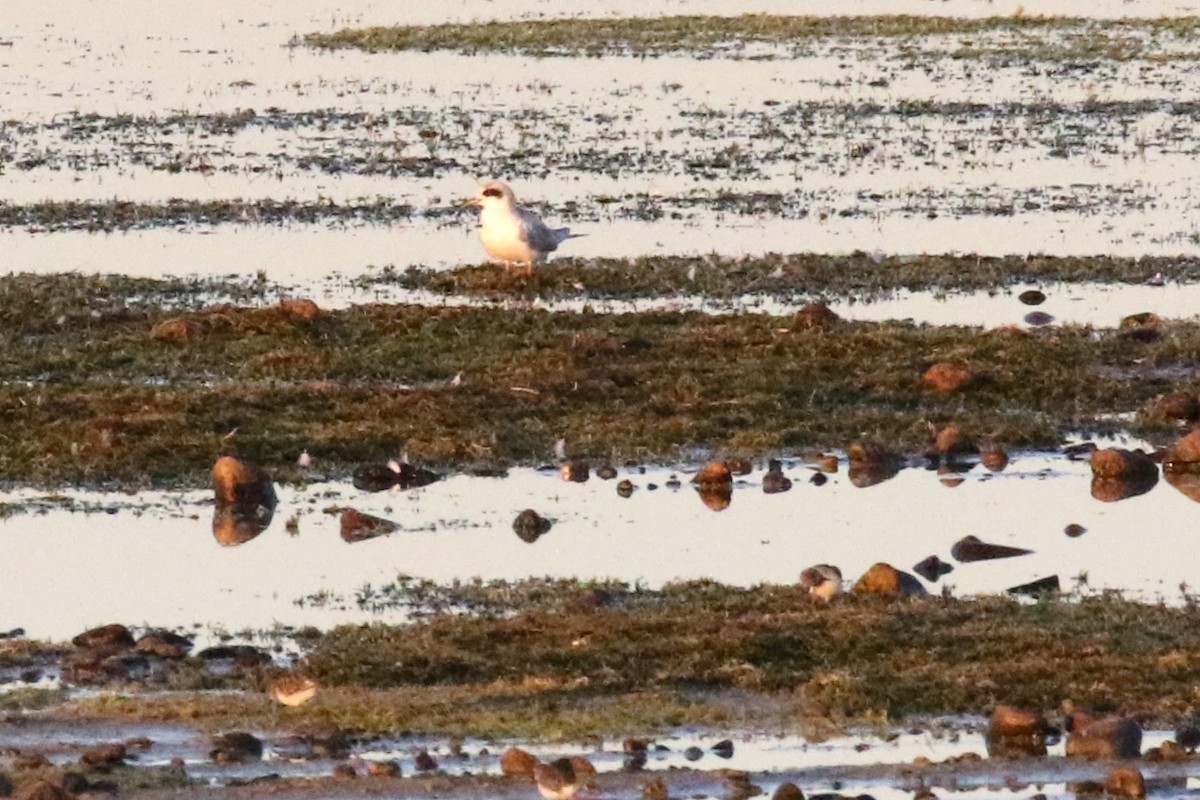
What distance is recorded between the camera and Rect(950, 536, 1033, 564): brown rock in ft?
38.7

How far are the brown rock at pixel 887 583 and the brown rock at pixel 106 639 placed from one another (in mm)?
2846

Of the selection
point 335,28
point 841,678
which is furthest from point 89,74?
point 841,678

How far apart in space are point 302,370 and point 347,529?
3157 millimetres

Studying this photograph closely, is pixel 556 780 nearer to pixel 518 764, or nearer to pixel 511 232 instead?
pixel 518 764

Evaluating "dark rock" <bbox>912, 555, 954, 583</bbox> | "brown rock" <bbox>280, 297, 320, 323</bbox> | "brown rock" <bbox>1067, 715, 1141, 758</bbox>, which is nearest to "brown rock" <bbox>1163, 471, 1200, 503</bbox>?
"dark rock" <bbox>912, 555, 954, 583</bbox>

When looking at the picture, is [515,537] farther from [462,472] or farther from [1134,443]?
[1134,443]

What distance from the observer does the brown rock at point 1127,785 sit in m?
8.23

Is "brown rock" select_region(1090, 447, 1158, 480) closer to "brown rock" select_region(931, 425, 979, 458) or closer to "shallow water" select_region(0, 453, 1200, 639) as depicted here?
"shallow water" select_region(0, 453, 1200, 639)

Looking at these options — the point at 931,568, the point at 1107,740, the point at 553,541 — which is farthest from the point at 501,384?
the point at 1107,740

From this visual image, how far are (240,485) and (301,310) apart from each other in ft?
12.1

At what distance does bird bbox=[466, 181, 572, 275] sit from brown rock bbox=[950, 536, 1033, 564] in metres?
6.74

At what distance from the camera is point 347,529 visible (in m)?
12.2

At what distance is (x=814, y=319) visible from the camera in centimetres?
1623

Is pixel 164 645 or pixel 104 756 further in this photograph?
pixel 164 645
